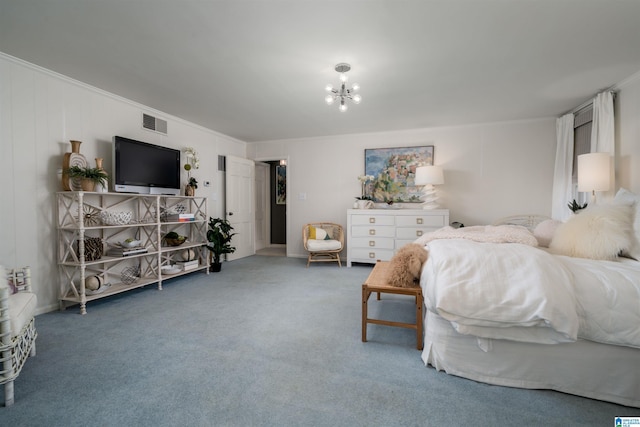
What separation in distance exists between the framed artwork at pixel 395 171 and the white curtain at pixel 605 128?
213 cm

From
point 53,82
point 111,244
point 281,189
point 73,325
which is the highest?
point 53,82

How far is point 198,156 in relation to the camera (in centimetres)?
498

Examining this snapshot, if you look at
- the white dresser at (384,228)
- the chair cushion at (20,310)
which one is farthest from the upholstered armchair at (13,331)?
the white dresser at (384,228)

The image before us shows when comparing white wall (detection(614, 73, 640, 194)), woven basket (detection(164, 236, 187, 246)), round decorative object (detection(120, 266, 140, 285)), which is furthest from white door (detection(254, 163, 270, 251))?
white wall (detection(614, 73, 640, 194))

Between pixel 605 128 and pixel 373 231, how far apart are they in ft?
10.4

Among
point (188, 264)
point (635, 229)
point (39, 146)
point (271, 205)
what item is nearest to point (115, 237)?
point (188, 264)

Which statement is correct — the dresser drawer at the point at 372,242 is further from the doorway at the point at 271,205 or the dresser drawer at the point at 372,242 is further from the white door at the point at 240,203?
the doorway at the point at 271,205

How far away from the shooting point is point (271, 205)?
7461 millimetres

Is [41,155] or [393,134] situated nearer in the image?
[41,155]

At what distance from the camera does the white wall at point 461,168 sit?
184 inches

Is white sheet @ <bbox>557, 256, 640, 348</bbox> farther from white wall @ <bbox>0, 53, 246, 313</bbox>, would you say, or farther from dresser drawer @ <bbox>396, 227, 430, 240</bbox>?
white wall @ <bbox>0, 53, 246, 313</bbox>

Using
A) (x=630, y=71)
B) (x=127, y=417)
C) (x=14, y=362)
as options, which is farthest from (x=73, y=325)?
(x=630, y=71)

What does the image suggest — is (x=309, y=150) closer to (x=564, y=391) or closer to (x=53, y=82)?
(x=53, y=82)

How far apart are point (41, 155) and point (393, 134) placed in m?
4.97
